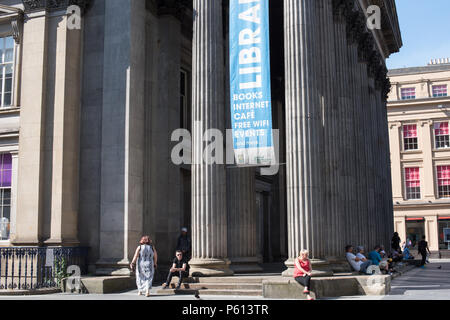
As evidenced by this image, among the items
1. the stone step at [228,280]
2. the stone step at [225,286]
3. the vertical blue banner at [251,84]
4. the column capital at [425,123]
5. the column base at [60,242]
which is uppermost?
the column capital at [425,123]

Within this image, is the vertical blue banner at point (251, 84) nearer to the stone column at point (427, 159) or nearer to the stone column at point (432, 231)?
the stone column at point (432, 231)

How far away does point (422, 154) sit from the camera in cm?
6056

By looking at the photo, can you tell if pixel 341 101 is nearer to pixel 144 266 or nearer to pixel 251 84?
pixel 251 84

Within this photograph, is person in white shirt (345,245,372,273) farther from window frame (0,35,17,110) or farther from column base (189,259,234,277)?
window frame (0,35,17,110)

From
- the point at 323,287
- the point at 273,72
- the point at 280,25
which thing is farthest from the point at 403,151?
the point at 323,287

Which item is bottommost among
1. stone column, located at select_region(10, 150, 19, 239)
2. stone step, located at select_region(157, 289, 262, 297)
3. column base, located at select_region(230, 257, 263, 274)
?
stone step, located at select_region(157, 289, 262, 297)

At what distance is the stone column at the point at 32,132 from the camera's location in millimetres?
17812

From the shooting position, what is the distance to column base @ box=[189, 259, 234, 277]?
16062 millimetres

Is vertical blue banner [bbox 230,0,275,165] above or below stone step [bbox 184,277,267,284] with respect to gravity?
above

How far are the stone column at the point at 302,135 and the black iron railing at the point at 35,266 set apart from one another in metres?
6.80

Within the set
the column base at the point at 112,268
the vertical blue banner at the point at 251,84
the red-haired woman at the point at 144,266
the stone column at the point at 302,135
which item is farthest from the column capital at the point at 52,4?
the red-haired woman at the point at 144,266

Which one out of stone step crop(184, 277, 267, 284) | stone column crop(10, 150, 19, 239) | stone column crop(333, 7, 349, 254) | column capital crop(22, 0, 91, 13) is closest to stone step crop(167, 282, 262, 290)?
stone step crop(184, 277, 267, 284)

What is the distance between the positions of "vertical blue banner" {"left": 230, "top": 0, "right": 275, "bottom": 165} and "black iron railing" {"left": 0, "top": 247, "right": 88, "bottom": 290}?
20.3 feet
